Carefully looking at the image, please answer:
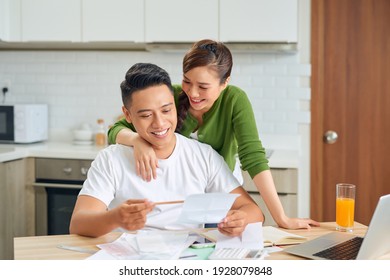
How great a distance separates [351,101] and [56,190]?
5.93 feet

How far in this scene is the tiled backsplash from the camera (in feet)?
11.1

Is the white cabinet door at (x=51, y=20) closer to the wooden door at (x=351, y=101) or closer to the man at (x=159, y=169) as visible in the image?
the wooden door at (x=351, y=101)

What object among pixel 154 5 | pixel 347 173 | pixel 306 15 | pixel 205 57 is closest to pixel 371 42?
pixel 306 15

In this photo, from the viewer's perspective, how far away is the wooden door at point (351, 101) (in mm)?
3316

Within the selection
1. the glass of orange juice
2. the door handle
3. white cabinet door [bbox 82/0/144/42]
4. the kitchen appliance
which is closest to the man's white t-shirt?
the glass of orange juice

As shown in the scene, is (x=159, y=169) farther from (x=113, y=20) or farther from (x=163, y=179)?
(x=113, y=20)

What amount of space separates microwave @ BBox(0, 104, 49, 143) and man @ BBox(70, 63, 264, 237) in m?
1.78

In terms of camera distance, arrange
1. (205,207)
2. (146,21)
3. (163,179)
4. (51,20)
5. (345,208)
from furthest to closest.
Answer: (51,20) < (146,21) < (163,179) < (345,208) < (205,207)

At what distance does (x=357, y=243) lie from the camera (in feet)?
4.91

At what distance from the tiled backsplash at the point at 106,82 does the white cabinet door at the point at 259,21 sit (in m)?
0.29

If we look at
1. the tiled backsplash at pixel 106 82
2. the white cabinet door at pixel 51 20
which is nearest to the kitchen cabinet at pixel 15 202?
the tiled backsplash at pixel 106 82

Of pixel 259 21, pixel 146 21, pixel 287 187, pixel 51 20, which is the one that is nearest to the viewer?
pixel 287 187

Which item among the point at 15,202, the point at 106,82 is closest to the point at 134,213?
the point at 15,202
